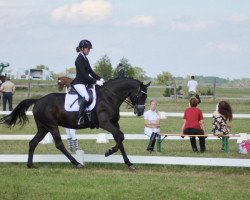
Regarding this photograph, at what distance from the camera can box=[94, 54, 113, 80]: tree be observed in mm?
52091

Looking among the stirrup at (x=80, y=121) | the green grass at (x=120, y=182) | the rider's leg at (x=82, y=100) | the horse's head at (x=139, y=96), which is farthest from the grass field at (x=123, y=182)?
the horse's head at (x=139, y=96)

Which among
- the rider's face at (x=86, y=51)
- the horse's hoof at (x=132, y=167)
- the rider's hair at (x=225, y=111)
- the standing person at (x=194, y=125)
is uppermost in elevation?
the rider's face at (x=86, y=51)

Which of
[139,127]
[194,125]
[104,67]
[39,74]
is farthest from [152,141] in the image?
[39,74]

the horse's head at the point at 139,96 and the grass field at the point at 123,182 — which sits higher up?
the horse's head at the point at 139,96

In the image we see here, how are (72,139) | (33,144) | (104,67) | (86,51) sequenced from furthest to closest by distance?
(104,67), (72,139), (33,144), (86,51)

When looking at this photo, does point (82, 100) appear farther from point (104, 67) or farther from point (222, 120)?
point (104, 67)

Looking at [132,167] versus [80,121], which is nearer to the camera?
[132,167]

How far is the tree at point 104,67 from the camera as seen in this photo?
52.1 meters

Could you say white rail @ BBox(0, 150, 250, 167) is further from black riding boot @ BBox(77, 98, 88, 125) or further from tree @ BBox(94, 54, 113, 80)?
tree @ BBox(94, 54, 113, 80)

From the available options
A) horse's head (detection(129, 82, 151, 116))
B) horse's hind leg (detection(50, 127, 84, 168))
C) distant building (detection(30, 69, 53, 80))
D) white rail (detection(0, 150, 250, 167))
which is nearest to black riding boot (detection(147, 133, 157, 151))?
horse's head (detection(129, 82, 151, 116))

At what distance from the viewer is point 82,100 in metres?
12.3

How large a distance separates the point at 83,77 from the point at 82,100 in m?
0.48

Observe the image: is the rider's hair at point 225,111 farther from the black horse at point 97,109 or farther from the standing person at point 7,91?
the standing person at point 7,91

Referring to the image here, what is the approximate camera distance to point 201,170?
39.9ft
